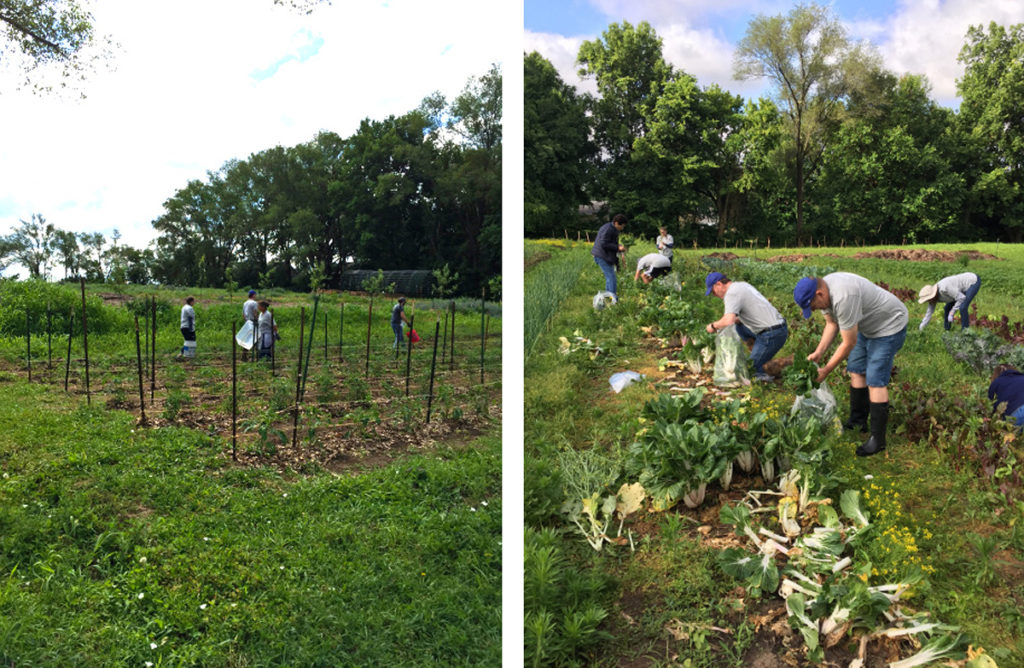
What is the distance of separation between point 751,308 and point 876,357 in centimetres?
52

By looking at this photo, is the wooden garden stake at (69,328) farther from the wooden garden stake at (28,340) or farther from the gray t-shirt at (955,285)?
the gray t-shirt at (955,285)

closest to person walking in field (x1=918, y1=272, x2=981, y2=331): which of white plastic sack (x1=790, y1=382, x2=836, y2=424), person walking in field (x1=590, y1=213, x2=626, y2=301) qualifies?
white plastic sack (x1=790, y1=382, x2=836, y2=424)

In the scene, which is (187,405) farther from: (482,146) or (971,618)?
(971,618)

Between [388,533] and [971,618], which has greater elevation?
[971,618]

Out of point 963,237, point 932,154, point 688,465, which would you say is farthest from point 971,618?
point 932,154

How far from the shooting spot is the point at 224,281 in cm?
433

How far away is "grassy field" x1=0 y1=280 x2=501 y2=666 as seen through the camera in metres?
2.75

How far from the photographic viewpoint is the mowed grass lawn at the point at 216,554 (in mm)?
2719

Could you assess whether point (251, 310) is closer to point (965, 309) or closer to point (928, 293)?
point (928, 293)

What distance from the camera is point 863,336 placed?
2475 millimetres

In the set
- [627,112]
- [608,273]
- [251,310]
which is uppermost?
[627,112]

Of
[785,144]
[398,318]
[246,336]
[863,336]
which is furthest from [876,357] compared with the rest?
[246,336]

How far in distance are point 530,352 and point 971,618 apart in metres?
1.95

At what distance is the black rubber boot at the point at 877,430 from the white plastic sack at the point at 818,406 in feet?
0.47
